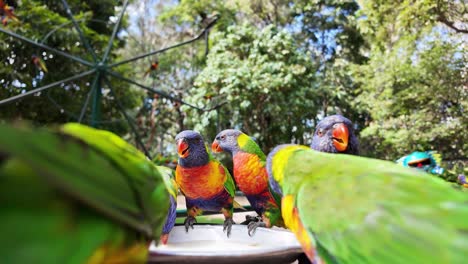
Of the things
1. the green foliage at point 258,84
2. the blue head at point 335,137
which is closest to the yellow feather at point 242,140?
the blue head at point 335,137

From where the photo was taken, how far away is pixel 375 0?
696 centimetres

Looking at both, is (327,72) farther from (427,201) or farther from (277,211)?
(427,201)

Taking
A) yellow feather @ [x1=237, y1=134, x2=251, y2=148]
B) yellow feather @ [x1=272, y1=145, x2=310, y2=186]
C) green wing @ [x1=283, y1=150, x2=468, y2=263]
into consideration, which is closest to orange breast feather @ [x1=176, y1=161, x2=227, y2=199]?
yellow feather @ [x1=237, y1=134, x2=251, y2=148]

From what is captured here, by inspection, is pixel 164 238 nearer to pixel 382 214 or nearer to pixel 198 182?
pixel 198 182

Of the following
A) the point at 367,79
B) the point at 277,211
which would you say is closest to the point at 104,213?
the point at 277,211

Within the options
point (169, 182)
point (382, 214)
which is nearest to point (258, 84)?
point (169, 182)

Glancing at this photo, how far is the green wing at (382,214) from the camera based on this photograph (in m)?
0.48

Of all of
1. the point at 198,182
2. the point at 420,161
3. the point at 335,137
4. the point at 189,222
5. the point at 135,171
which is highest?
the point at 135,171

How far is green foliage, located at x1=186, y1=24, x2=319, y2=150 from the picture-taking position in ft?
23.1

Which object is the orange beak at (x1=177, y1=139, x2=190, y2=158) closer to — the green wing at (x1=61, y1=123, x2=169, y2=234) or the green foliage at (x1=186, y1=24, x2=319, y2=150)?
the green wing at (x1=61, y1=123, x2=169, y2=234)

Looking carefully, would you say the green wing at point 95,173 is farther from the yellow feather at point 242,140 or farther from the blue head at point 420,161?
the blue head at point 420,161

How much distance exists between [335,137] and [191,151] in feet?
1.94

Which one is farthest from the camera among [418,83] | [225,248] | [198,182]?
[418,83]

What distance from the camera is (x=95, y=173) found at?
336 mm
